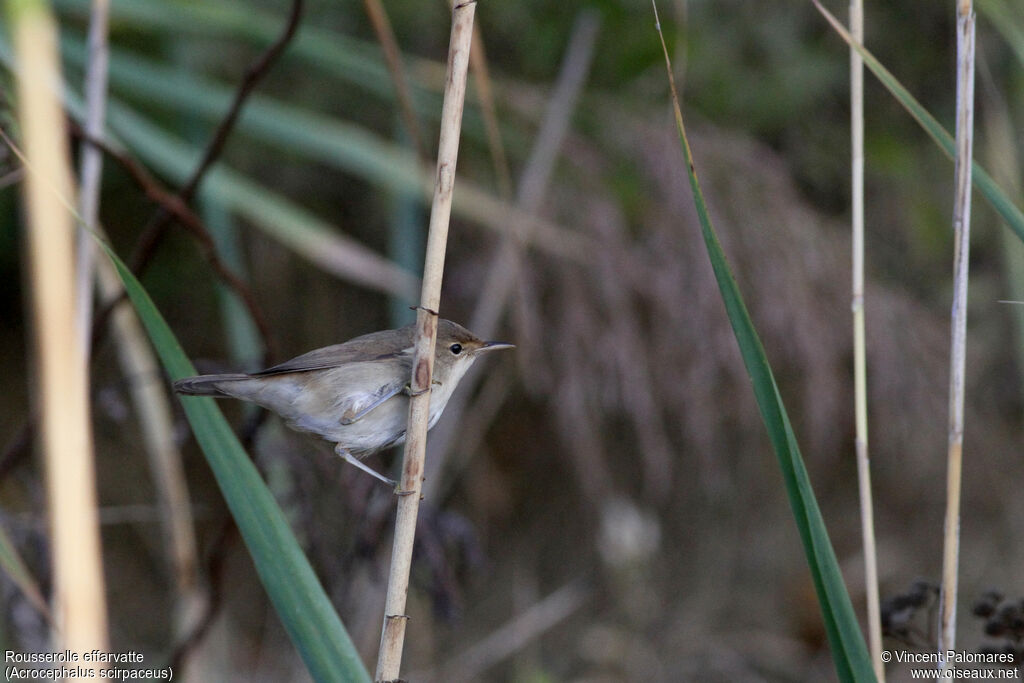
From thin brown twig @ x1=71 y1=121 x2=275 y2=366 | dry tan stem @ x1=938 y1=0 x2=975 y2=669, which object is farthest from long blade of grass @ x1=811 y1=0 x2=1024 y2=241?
thin brown twig @ x1=71 y1=121 x2=275 y2=366

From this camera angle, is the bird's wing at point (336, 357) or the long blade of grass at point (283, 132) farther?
the long blade of grass at point (283, 132)

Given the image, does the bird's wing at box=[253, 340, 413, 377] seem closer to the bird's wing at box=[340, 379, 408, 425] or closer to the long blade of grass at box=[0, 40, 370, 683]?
the bird's wing at box=[340, 379, 408, 425]

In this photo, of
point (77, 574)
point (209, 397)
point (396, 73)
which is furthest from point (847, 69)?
point (77, 574)

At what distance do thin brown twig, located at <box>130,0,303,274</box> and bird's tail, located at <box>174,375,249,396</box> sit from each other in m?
0.47

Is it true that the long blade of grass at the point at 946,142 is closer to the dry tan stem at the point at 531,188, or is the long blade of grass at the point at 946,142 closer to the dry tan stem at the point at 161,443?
the dry tan stem at the point at 531,188

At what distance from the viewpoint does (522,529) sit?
4.18 metres

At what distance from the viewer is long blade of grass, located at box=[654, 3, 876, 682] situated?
1.13m

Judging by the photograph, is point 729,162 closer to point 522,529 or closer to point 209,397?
point 522,529

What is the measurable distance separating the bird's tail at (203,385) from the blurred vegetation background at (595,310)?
0.62 meters

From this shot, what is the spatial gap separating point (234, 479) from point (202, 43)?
286cm

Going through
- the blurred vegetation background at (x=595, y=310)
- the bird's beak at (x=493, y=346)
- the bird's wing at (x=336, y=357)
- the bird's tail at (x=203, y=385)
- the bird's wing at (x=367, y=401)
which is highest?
the blurred vegetation background at (x=595, y=310)

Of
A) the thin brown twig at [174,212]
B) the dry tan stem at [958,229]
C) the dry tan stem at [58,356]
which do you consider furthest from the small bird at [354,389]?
the dry tan stem at [958,229]

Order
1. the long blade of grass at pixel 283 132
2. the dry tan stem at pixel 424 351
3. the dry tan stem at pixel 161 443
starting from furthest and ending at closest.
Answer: the long blade of grass at pixel 283 132 < the dry tan stem at pixel 161 443 < the dry tan stem at pixel 424 351

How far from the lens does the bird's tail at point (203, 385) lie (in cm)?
137
